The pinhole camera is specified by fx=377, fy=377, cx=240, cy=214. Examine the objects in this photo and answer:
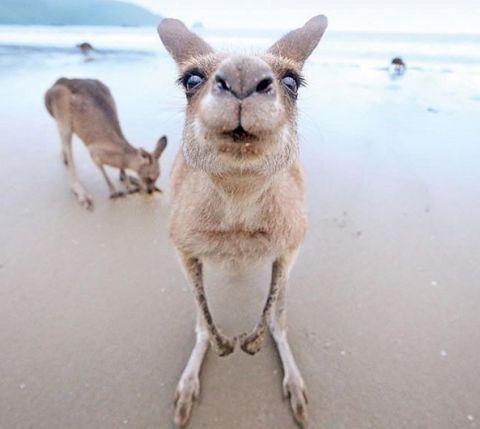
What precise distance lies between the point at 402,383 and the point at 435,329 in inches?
19.0

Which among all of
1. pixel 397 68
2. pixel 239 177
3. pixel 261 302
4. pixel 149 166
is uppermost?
pixel 239 177

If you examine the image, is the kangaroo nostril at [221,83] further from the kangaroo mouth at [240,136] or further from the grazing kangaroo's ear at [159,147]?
the grazing kangaroo's ear at [159,147]

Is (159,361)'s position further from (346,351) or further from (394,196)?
(394,196)

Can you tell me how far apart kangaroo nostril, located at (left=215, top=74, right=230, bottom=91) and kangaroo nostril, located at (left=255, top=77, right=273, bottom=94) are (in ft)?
0.31

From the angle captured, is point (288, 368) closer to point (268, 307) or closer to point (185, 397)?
point (268, 307)

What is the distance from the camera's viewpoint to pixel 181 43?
1.94 metres

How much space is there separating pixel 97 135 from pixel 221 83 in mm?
3265

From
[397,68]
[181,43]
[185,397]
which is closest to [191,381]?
[185,397]

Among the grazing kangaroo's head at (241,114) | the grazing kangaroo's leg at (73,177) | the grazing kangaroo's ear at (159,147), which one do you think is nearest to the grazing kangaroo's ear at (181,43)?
the grazing kangaroo's head at (241,114)

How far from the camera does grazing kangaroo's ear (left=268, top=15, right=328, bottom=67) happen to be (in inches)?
73.8

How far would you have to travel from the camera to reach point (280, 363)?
216 cm

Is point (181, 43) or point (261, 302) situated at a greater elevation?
point (181, 43)

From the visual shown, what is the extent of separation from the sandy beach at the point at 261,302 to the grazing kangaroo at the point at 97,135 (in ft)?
0.76

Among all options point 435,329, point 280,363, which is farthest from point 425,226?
A: point 280,363
